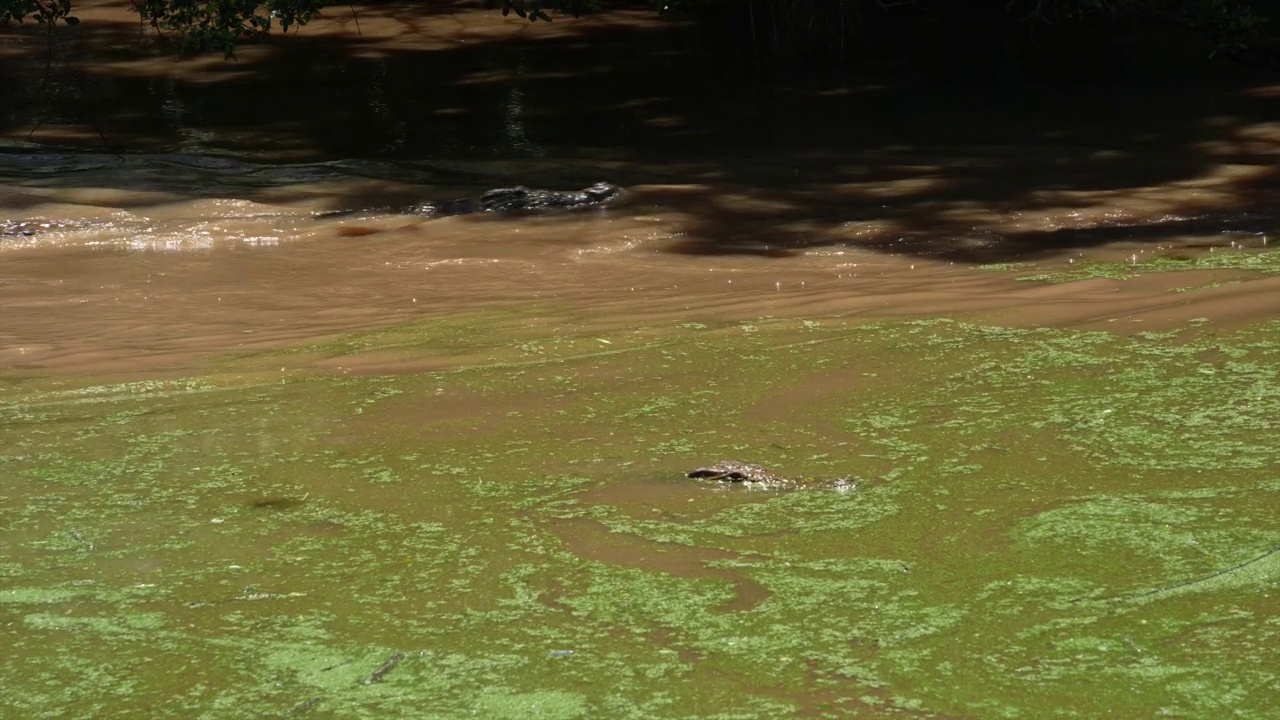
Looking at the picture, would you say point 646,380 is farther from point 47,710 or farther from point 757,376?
point 47,710

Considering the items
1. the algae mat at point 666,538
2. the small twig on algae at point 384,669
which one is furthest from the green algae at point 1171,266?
the small twig on algae at point 384,669

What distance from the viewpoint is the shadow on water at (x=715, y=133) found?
265 inches

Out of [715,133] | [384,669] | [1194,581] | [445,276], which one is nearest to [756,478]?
[1194,581]

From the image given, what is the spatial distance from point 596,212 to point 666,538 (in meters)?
4.49

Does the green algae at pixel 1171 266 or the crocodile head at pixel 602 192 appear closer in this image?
the green algae at pixel 1171 266

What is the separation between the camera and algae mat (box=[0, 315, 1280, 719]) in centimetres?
214

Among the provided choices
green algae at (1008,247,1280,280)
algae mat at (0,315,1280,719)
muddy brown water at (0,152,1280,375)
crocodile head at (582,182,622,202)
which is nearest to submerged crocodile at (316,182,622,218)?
crocodile head at (582,182,622,202)

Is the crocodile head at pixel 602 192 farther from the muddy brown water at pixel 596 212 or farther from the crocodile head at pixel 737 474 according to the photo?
the crocodile head at pixel 737 474

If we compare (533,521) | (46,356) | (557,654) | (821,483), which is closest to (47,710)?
(557,654)

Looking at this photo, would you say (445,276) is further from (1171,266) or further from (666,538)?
(666,538)

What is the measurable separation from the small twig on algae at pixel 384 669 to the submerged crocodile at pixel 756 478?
930 mm

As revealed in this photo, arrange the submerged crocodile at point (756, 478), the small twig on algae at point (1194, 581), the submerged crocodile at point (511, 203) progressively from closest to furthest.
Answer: the small twig on algae at point (1194, 581), the submerged crocodile at point (756, 478), the submerged crocodile at point (511, 203)

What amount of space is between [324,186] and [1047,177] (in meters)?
3.81

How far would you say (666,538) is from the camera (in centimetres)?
271
